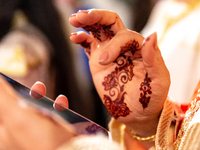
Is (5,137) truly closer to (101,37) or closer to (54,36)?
(101,37)

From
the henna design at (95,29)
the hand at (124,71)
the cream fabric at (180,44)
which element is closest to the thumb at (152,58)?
the hand at (124,71)

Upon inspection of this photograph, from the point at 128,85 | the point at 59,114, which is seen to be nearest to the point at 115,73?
the point at 128,85

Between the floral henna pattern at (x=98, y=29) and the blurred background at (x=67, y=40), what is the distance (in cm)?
46

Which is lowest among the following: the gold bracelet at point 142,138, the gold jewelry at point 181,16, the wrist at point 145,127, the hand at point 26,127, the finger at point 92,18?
the gold bracelet at point 142,138

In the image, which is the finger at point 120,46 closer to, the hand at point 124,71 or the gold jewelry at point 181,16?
the hand at point 124,71

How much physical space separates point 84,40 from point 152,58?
0.52 feet

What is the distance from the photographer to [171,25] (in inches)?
30.5

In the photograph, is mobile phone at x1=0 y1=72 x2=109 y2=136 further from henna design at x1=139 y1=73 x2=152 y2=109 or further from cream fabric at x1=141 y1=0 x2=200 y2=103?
cream fabric at x1=141 y1=0 x2=200 y2=103

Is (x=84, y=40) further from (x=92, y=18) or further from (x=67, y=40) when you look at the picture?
(x=67, y=40)

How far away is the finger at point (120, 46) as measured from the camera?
1.05ft

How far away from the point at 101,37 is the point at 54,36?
1.59 ft

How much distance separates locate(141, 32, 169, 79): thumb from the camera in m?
0.29

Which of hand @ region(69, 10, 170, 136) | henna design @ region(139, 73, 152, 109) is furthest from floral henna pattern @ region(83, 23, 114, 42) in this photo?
henna design @ region(139, 73, 152, 109)

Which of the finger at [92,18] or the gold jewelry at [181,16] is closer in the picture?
the finger at [92,18]
